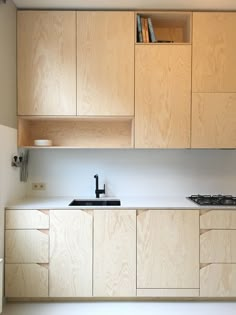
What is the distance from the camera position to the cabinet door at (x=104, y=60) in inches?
105

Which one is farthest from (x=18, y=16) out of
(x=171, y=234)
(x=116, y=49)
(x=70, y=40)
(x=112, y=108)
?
A: (x=171, y=234)

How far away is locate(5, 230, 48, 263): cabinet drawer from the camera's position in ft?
7.97

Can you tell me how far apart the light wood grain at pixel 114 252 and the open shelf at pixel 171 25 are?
164 centimetres

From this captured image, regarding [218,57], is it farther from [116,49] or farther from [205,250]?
[205,250]

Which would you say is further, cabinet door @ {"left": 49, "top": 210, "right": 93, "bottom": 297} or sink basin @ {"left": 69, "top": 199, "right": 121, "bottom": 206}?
sink basin @ {"left": 69, "top": 199, "right": 121, "bottom": 206}

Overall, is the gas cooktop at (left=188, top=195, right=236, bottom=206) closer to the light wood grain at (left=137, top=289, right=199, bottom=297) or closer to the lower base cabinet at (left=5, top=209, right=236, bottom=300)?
the lower base cabinet at (left=5, top=209, right=236, bottom=300)

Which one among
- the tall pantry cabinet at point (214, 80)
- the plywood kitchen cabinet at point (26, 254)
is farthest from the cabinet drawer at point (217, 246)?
the plywood kitchen cabinet at point (26, 254)

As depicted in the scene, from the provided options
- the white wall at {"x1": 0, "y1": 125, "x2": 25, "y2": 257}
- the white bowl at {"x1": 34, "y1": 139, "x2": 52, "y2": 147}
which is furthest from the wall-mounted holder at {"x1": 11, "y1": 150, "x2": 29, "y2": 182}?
the white bowl at {"x1": 34, "y1": 139, "x2": 52, "y2": 147}

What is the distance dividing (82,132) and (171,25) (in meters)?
1.43

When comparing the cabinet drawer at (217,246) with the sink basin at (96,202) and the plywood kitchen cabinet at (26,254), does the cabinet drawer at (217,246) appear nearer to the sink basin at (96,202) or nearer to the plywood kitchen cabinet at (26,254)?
the sink basin at (96,202)

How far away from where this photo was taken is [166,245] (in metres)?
2.45

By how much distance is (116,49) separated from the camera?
266 cm

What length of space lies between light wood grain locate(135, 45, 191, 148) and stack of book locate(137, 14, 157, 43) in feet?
0.27

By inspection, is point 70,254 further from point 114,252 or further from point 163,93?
point 163,93
